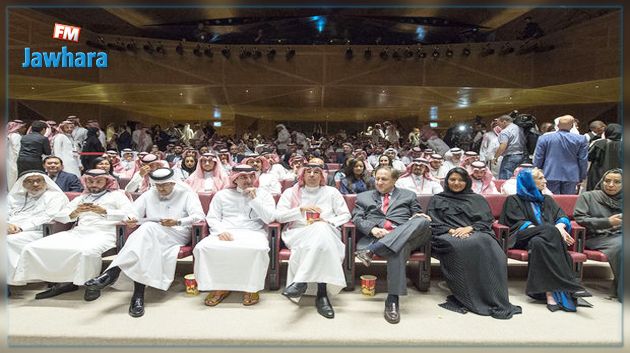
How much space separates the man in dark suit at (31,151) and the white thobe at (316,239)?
153 inches

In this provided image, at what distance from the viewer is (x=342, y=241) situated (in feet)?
11.2

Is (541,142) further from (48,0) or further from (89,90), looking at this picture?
(89,90)

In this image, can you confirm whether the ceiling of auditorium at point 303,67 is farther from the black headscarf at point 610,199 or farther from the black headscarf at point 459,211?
the black headscarf at point 459,211

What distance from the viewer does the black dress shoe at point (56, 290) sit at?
3289 mm

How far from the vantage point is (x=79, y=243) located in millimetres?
3283

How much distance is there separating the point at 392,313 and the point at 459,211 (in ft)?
3.54

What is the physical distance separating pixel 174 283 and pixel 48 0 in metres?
2.42

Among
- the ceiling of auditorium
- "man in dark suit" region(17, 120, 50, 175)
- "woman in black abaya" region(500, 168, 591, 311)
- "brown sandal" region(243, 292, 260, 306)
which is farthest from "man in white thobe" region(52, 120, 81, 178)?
"woman in black abaya" region(500, 168, 591, 311)

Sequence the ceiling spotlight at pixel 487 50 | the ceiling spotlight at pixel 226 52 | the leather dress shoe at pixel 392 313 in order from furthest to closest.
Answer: the ceiling spotlight at pixel 226 52 → the ceiling spotlight at pixel 487 50 → the leather dress shoe at pixel 392 313

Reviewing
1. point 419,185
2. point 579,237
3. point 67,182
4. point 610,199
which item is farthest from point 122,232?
point 610,199

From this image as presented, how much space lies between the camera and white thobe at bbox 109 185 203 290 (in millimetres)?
3129

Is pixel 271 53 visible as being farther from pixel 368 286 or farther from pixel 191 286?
pixel 368 286

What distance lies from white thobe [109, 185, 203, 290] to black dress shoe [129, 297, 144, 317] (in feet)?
0.42

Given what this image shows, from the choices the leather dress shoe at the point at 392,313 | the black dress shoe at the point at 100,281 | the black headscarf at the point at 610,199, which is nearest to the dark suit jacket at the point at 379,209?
the leather dress shoe at the point at 392,313
